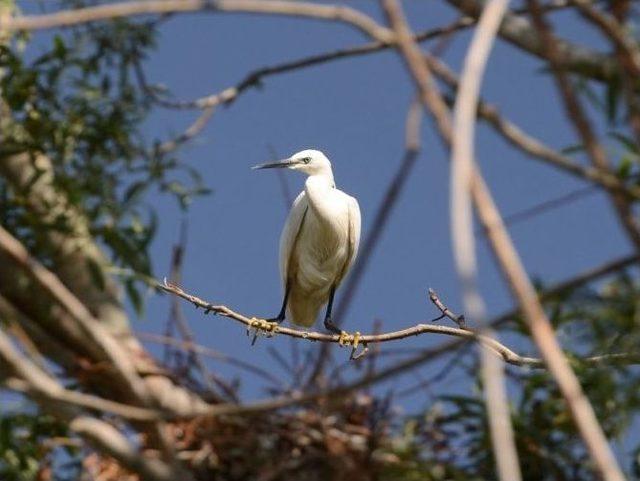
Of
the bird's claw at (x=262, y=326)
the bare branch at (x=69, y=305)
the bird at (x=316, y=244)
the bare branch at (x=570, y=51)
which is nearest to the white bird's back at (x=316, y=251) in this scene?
the bird at (x=316, y=244)

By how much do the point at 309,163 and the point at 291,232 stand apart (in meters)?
0.26

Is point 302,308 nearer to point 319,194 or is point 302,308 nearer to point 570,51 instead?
point 319,194

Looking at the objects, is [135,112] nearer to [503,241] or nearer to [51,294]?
[51,294]

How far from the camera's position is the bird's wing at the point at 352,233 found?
192 inches

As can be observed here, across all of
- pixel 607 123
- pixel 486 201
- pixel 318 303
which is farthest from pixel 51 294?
pixel 318 303

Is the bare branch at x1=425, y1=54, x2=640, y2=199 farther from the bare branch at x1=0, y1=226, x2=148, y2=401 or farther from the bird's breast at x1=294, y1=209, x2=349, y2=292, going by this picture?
the bird's breast at x1=294, y1=209, x2=349, y2=292

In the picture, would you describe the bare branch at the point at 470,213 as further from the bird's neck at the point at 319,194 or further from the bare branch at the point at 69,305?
the bird's neck at the point at 319,194

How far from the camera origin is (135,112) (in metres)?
4.16

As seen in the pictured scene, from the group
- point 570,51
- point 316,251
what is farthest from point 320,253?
point 570,51

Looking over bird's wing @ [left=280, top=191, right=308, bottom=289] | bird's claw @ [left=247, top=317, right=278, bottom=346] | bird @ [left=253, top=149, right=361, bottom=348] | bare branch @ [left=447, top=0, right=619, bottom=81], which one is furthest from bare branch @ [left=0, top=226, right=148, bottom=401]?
bird's wing @ [left=280, top=191, right=308, bottom=289]

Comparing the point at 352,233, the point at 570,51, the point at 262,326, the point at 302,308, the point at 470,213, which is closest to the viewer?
the point at 470,213

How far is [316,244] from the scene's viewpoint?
4.81 metres

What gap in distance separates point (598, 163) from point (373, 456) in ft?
5.00

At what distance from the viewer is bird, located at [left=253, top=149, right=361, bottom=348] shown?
4.77 m
